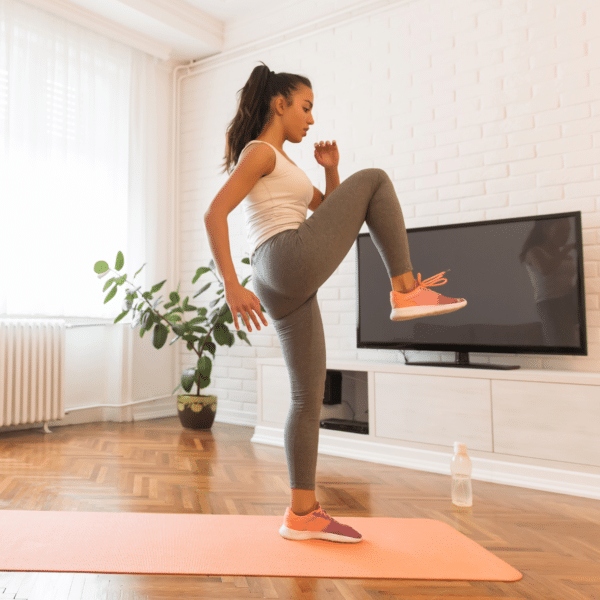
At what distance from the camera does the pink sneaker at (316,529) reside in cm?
165

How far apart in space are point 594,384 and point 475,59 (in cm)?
199

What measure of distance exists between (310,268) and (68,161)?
320 centimetres

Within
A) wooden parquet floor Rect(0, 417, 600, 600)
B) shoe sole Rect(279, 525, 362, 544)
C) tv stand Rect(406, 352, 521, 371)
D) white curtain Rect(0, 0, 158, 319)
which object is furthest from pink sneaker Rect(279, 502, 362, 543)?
white curtain Rect(0, 0, 158, 319)

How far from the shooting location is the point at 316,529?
1.65m

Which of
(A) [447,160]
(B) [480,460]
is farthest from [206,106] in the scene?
(B) [480,460]

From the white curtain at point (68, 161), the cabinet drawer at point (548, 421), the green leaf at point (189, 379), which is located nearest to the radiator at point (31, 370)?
the white curtain at point (68, 161)

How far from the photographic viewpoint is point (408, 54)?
3.57 meters

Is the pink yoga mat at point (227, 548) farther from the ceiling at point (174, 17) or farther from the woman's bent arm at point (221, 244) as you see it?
the ceiling at point (174, 17)

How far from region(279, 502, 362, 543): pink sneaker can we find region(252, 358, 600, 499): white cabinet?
125 centimetres

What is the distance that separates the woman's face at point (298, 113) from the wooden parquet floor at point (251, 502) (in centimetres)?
121

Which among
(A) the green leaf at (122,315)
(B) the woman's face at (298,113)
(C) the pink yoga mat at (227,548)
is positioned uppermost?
(B) the woman's face at (298,113)

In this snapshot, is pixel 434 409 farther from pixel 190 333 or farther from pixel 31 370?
pixel 31 370

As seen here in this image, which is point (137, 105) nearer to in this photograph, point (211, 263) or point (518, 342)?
point (211, 263)

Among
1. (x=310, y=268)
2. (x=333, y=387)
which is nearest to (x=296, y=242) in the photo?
(x=310, y=268)
